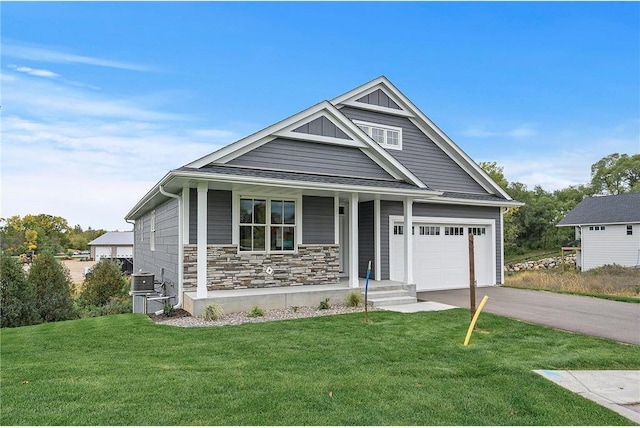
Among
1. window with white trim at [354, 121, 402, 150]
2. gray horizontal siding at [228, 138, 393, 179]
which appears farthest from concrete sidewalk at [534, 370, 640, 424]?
window with white trim at [354, 121, 402, 150]

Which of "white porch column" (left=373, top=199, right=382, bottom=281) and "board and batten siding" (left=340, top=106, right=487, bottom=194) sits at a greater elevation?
"board and batten siding" (left=340, top=106, right=487, bottom=194)

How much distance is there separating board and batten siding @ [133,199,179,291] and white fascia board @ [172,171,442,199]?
2250 millimetres

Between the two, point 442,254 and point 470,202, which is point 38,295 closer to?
point 442,254

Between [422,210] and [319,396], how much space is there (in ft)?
32.4

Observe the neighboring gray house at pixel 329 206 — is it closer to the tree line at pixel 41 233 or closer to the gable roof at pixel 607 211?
the gable roof at pixel 607 211

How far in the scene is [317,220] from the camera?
1091 centimetres

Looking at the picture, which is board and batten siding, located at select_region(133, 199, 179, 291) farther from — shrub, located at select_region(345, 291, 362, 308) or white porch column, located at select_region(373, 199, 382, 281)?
white porch column, located at select_region(373, 199, 382, 281)

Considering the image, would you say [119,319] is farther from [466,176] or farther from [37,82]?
[466,176]

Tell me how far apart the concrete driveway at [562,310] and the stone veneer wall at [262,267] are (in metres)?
2.84

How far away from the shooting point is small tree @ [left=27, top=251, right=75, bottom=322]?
11602 mm

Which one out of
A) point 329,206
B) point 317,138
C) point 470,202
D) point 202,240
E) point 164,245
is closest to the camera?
point 202,240

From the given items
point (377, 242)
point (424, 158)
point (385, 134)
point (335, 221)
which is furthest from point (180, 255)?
point (424, 158)

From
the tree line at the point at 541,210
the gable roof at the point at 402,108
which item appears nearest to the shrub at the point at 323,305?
the gable roof at the point at 402,108

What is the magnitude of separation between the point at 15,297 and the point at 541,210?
1425 inches
